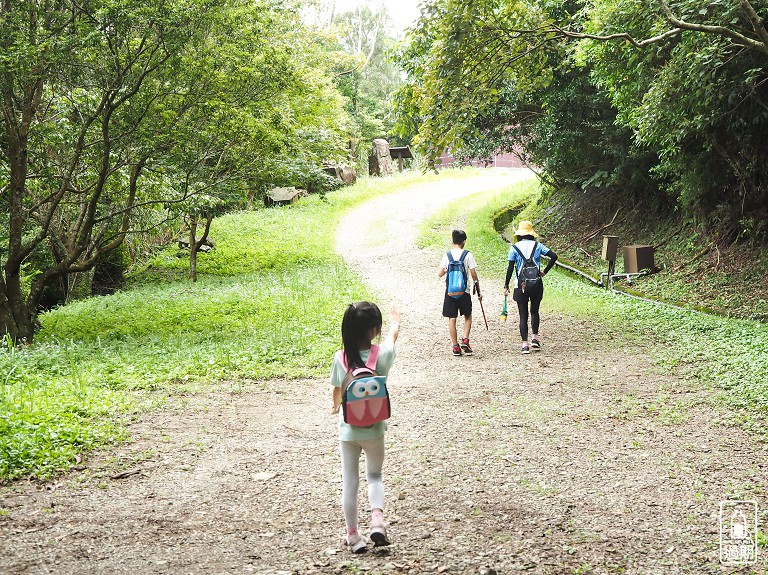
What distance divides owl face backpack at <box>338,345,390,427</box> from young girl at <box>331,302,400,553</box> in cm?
9

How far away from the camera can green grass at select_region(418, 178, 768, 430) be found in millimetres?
7812

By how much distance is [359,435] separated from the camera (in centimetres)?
412

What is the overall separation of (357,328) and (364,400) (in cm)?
42

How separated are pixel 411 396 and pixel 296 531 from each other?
144 inches

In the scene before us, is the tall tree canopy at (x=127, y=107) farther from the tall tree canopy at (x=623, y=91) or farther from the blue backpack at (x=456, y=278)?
the blue backpack at (x=456, y=278)

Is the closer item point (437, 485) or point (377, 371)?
point (377, 371)

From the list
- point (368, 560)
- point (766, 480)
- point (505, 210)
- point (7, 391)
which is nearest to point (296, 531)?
point (368, 560)

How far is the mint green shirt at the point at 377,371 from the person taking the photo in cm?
412

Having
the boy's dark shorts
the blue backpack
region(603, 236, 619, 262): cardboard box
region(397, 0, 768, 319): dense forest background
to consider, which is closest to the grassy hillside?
region(397, 0, 768, 319): dense forest background

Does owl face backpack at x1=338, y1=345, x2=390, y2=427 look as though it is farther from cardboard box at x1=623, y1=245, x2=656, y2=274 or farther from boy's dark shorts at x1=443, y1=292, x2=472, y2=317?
cardboard box at x1=623, y1=245, x2=656, y2=274

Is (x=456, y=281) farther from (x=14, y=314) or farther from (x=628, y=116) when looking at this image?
(x=628, y=116)

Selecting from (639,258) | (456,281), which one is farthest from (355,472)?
(639,258)

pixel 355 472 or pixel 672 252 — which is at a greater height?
pixel 672 252

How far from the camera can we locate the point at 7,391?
23.9 ft
